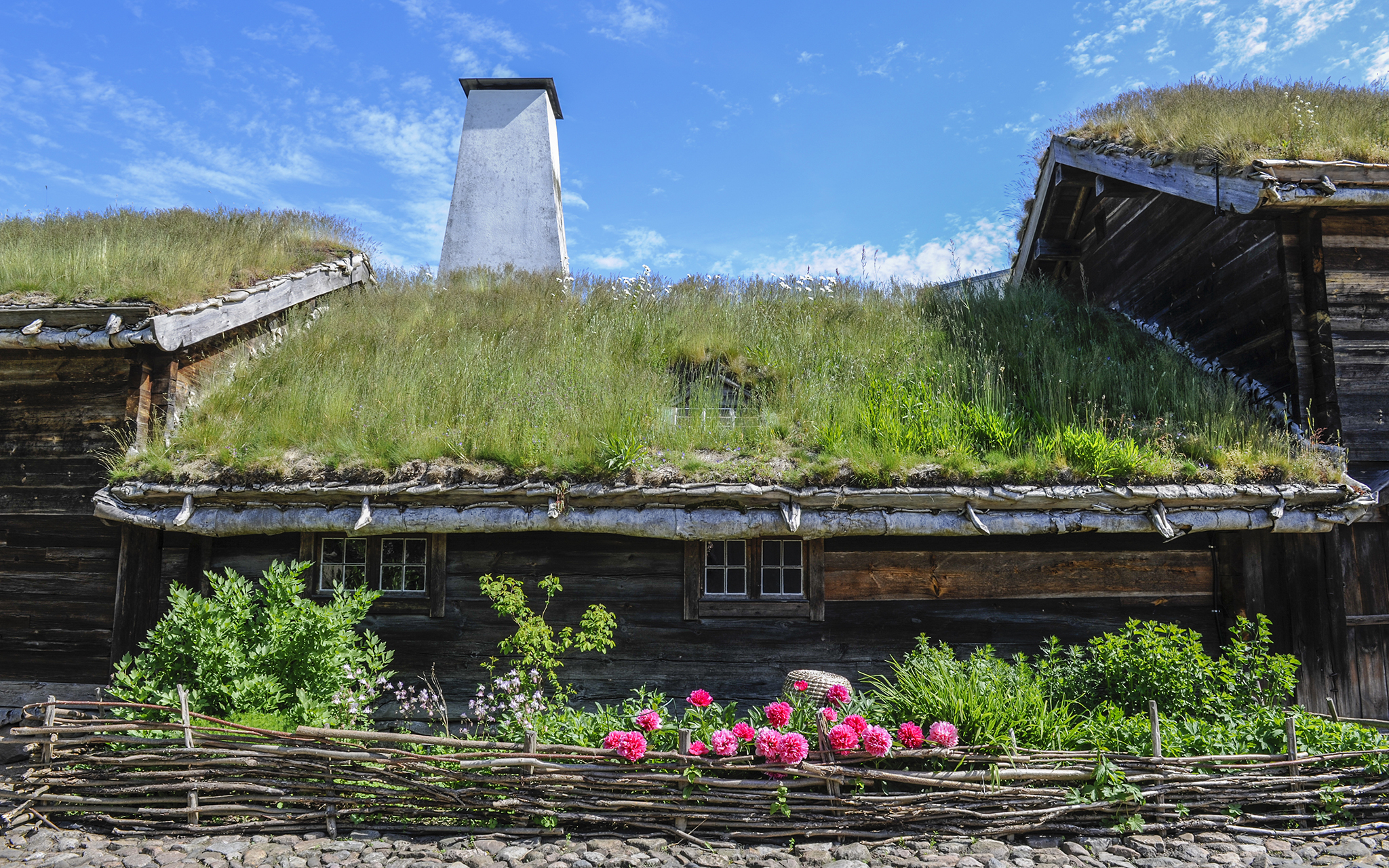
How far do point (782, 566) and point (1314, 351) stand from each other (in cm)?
543

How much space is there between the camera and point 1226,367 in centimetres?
852

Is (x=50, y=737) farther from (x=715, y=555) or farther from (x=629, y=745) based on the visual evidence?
(x=715, y=555)

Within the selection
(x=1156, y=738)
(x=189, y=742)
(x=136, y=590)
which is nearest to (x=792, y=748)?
(x=1156, y=738)

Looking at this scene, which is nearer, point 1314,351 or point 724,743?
point 724,743

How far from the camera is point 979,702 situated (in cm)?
529

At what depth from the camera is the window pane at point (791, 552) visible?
7207 mm

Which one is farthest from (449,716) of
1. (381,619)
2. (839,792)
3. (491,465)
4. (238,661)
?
(839,792)

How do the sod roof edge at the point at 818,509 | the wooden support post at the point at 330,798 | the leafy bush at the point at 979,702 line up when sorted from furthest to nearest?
the sod roof edge at the point at 818,509 → the leafy bush at the point at 979,702 → the wooden support post at the point at 330,798

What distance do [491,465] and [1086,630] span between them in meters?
5.49

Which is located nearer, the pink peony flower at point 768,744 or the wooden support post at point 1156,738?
the pink peony flower at point 768,744

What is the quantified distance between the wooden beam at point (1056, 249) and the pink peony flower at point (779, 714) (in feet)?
34.3

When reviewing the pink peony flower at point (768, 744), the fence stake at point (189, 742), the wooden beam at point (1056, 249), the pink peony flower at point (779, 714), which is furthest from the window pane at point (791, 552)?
the wooden beam at point (1056, 249)

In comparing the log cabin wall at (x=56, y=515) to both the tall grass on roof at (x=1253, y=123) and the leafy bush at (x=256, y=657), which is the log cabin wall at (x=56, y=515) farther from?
the tall grass on roof at (x=1253, y=123)

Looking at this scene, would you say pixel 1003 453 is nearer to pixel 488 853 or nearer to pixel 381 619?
pixel 488 853
